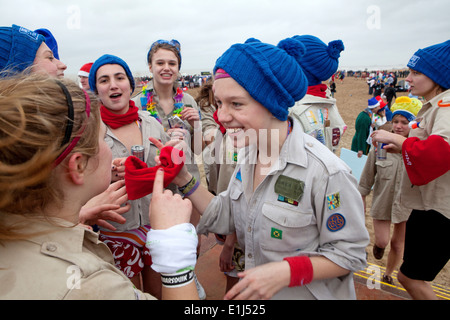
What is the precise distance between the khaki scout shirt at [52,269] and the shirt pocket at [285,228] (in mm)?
786

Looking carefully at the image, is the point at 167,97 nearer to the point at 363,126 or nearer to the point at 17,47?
the point at 17,47

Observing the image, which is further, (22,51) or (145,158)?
(145,158)

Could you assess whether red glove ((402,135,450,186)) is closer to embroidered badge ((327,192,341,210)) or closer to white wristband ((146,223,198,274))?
embroidered badge ((327,192,341,210))

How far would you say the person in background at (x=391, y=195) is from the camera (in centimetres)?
328

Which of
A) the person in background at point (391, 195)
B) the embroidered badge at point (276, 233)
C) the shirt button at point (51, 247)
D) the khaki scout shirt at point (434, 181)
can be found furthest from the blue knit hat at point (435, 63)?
the shirt button at point (51, 247)

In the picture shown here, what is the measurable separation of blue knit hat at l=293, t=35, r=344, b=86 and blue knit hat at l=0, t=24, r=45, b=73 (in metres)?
2.46

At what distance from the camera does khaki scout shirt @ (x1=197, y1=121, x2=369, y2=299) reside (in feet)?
4.65

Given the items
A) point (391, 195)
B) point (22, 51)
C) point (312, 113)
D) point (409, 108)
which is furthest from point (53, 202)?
point (409, 108)

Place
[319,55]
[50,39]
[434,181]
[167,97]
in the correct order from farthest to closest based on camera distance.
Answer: [167,97] < [50,39] < [319,55] < [434,181]

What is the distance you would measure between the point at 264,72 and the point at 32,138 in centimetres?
110

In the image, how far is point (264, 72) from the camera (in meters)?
1.45

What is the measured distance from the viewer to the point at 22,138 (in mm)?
865

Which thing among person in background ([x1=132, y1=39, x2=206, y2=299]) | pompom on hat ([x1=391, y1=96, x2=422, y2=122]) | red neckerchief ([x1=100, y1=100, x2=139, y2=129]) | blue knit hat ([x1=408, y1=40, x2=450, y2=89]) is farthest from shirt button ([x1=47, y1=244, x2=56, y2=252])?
pompom on hat ([x1=391, y1=96, x2=422, y2=122])

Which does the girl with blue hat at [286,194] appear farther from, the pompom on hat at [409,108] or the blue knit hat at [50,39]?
the pompom on hat at [409,108]
